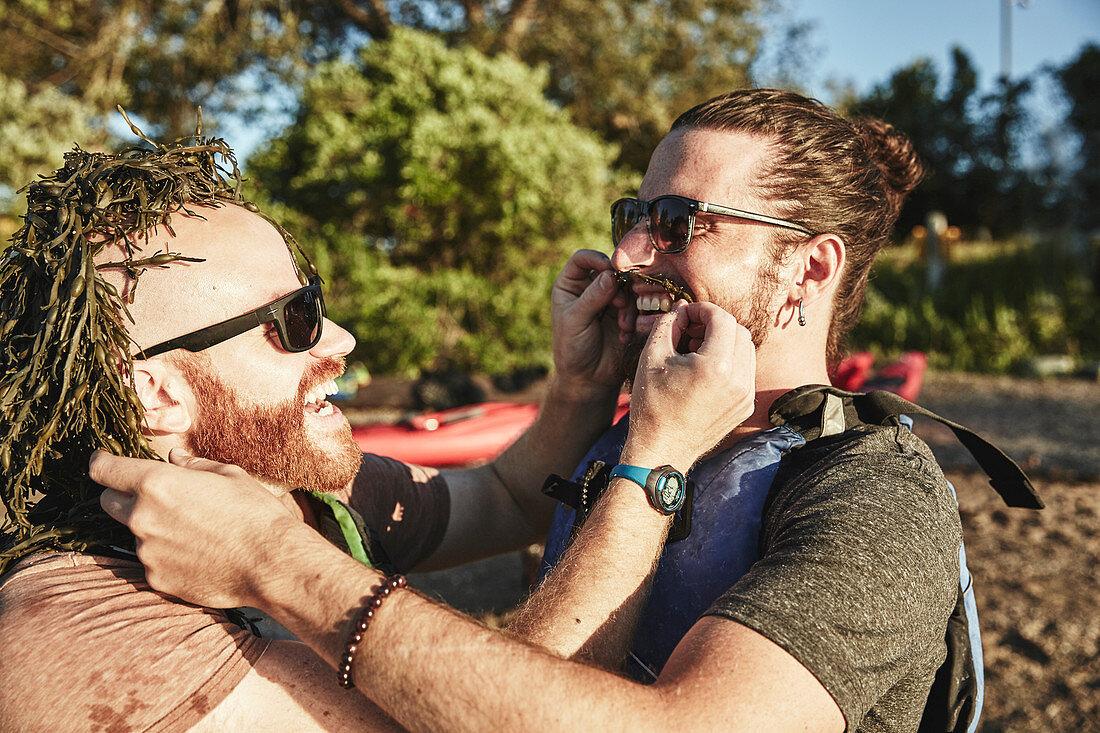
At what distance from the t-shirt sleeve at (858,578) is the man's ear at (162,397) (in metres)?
1.51

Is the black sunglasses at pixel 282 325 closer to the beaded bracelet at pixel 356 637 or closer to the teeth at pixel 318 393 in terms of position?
the teeth at pixel 318 393

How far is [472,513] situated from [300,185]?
27.9 ft

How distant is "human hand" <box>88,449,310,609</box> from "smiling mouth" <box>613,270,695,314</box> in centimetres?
139

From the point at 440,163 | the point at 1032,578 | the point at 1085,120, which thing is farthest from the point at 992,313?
the point at 440,163

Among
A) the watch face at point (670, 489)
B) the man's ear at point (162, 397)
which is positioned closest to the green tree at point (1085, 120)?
the watch face at point (670, 489)

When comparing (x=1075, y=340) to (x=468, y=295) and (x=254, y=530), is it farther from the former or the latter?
(x=254, y=530)

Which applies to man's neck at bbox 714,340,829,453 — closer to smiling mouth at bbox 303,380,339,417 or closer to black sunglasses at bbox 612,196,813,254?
black sunglasses at bbox 612,196,813,254

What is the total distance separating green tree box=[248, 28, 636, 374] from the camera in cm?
970

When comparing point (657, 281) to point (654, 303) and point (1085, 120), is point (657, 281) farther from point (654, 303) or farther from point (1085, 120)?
point (1085, 120)

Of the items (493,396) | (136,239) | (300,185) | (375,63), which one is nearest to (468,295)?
Answer: (493,396)

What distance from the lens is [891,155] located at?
2.79 metres

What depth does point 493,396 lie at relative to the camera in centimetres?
871

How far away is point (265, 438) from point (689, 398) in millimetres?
1216

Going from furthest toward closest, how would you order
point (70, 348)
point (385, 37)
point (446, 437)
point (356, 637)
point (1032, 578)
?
point (385, 37) → point (446, 437) → point (1032, 578) → point (70, 348) → point (356, 637)
